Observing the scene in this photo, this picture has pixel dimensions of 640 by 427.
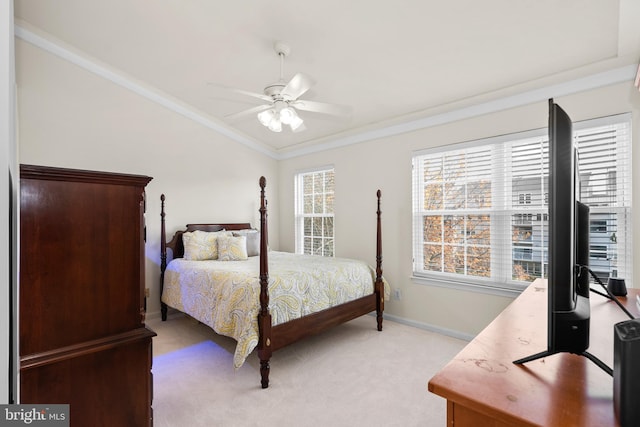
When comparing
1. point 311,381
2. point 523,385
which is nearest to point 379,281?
point 311,381

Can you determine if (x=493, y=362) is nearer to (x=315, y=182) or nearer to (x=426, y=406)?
(x=426, y=406)

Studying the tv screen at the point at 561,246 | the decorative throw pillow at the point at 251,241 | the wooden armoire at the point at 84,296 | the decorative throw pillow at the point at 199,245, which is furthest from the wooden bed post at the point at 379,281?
the tv screen at the point at 561,246

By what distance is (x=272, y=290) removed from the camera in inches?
97.4

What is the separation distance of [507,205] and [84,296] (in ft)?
10.4

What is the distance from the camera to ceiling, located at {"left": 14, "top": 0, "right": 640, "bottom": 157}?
2061 mm

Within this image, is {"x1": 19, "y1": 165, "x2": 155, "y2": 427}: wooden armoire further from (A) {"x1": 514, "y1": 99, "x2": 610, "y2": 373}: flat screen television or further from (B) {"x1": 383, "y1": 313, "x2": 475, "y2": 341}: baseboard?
(B) {"x1": 383, "y1": 313, "x2": 475, "y2": 341}: baseboard

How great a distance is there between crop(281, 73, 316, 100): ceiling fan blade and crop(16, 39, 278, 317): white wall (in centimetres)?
237

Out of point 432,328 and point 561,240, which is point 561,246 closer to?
point 561,240

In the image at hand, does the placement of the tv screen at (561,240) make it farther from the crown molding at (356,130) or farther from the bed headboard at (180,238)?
the bed headboard at (180,238)

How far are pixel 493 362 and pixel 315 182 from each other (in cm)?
396

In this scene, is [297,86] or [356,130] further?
[356,130]

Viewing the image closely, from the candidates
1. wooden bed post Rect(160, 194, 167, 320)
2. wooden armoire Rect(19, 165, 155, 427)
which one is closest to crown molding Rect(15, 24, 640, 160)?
wooden bed post Rect(160, 194, 167, 320)

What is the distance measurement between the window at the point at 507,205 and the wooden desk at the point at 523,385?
1.82 m

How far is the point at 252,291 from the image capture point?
238 cm
